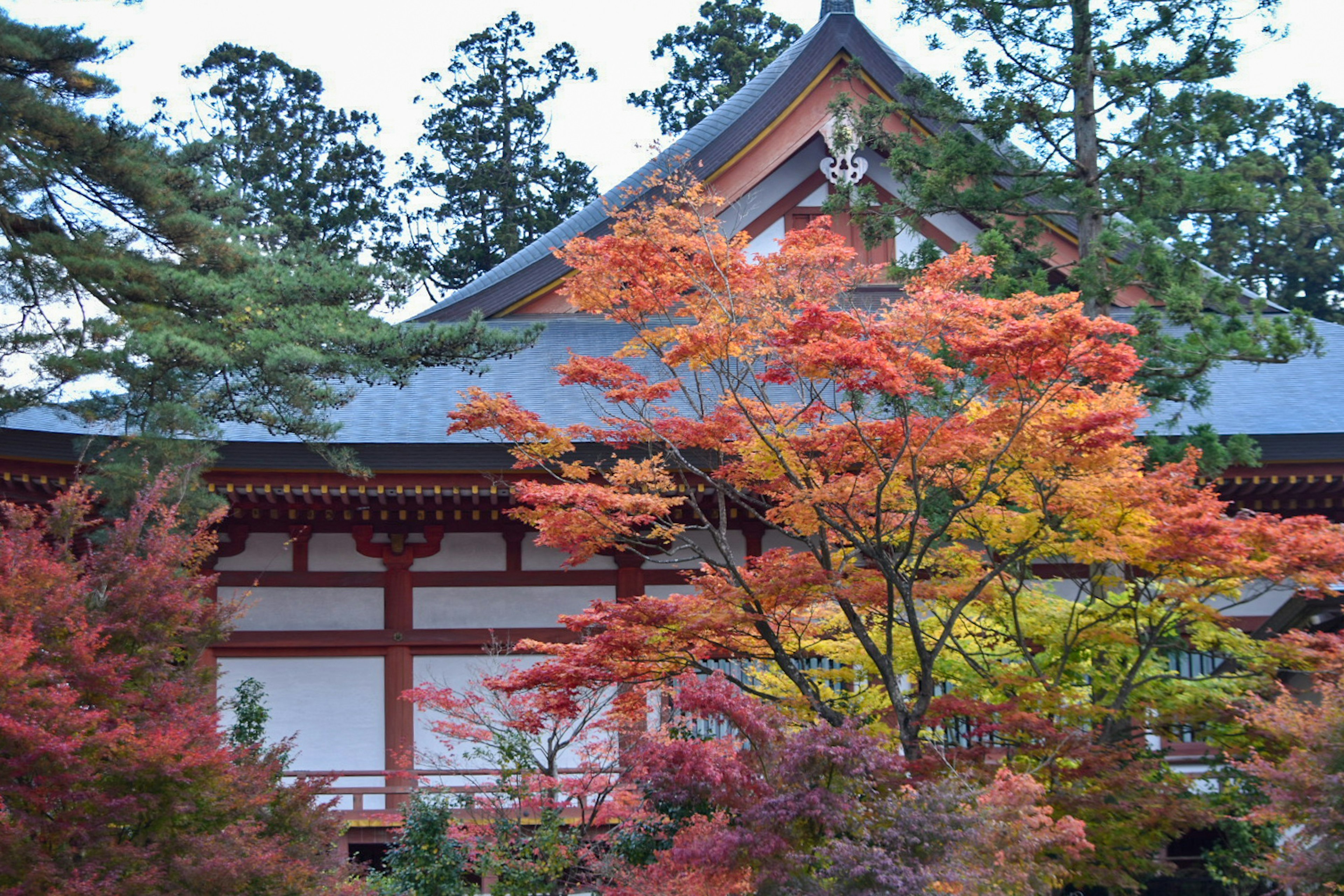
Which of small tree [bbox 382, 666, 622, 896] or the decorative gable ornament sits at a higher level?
the decorative gable ornament

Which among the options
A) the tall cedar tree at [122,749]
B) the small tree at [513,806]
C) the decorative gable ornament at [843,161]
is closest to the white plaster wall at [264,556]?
the small tree at [513,806]

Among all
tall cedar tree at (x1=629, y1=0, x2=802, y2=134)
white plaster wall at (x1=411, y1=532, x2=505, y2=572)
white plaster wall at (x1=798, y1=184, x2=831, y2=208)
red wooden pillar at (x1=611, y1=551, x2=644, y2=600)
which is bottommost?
red wooden pillar at (x1=611, y1=551, x2=644, y2=600)

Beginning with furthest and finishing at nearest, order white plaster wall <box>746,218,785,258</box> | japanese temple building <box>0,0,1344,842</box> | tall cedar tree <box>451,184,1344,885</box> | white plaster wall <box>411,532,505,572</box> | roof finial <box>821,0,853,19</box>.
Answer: roof finial <box>821,0,853,19</box>, white plaster wall <box>746,218,785,258</box>, white plaster wall <box>411,532,505,572</box>, japanese temple building <box>0,0,1344,842</box>, tall cedar tree <box>451,184,1344,885</box>

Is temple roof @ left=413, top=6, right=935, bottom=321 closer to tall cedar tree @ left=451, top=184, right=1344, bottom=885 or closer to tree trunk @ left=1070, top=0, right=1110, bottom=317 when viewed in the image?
tree trunk @ left=1070, top=0, right=1110, bottom=317

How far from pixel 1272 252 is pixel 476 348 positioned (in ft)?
75.7

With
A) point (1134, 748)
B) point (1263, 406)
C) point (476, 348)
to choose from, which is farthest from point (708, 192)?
point (1134, 748)

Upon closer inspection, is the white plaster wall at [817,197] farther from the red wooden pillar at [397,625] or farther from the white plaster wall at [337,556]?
the white plaster wall at [337,556]

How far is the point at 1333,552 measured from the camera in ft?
24.3

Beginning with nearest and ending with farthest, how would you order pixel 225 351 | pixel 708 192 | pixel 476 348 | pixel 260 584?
pixel 225 351
pixel 476 348
pixel 260 584
pixel 708 192

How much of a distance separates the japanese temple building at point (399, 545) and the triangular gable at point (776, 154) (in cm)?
92

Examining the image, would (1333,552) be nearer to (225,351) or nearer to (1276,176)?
(225,351)

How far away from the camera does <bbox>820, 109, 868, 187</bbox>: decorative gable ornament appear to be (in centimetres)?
1384

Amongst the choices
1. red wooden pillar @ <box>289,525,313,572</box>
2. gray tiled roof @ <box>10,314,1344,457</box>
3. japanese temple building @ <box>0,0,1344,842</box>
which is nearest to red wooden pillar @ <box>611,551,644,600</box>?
japanese temple building @ <box>0,0,1344,842</box>

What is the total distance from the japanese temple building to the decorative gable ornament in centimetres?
75
